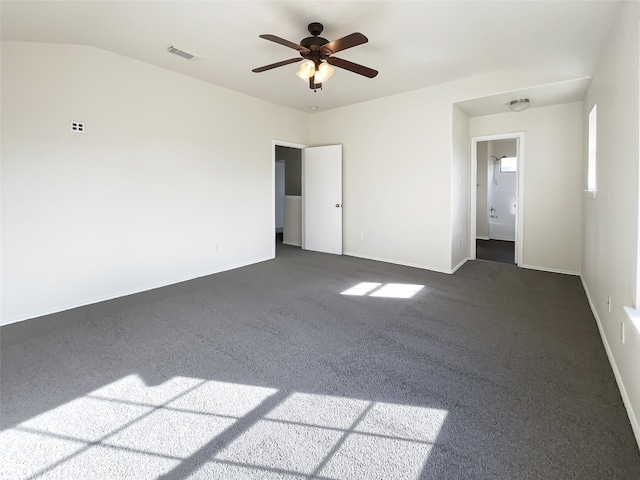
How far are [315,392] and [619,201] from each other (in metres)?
2.22

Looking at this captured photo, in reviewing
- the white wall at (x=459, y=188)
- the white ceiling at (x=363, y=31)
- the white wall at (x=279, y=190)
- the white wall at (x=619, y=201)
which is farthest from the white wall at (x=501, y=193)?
the white wall at (x=279, y=190)

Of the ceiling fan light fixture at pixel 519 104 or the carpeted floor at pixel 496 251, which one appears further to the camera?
the carpeted floor at pixel 496 251

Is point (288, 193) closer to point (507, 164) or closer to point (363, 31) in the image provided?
point (507, 164)

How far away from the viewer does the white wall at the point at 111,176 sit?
2979 mm

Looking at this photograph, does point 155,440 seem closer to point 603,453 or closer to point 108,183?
point 603,453

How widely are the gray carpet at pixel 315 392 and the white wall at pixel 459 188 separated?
153cm

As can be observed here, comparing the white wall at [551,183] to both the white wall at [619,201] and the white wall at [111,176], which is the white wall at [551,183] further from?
the white wall at [111,176]

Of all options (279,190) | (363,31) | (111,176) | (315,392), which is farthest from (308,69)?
(279,190)

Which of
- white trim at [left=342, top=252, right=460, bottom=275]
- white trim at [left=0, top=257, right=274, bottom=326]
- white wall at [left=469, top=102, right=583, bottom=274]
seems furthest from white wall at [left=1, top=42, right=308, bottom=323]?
white wall at [left=469, top=102, right=583, bottom=274]

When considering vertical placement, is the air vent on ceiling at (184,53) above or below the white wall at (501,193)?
above

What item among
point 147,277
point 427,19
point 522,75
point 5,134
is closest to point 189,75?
point 5,134

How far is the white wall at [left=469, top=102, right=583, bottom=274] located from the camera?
439 centimetres

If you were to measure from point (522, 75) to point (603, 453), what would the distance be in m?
3.81

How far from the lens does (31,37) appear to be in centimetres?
289
